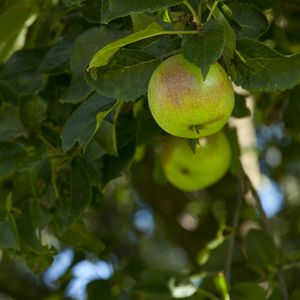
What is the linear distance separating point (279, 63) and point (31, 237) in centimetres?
72

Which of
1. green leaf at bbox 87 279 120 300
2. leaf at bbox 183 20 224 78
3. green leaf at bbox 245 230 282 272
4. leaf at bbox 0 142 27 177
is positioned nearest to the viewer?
leaf at bbox 183 20 224 78

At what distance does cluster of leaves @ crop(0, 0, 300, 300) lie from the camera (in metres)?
1.30

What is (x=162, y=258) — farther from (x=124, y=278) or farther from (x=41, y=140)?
(x=41, y=140)

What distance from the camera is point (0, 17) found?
1.91 m

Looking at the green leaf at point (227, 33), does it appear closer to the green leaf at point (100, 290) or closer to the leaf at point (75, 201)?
the leaf at point (75, 201)

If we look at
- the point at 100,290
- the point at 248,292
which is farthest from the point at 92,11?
the point at 100,290

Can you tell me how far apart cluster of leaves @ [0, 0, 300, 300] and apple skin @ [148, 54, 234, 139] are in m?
0.04

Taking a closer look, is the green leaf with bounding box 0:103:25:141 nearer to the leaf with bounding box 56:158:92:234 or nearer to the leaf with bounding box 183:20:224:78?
the leaf with bounding box 56:158:92:234

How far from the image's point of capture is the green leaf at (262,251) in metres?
2.07

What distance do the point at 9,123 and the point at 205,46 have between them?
0.79 metres

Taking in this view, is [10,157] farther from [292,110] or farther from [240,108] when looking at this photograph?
A: [292,110]

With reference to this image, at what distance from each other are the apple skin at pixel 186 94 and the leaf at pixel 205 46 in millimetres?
38

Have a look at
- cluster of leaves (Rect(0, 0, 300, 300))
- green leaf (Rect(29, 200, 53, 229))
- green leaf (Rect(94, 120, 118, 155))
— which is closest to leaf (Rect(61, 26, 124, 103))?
cluster of leaves (Rect(0, 0, 300, 300))

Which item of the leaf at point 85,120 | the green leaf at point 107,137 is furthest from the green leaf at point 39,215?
the leaf at point 85,120
